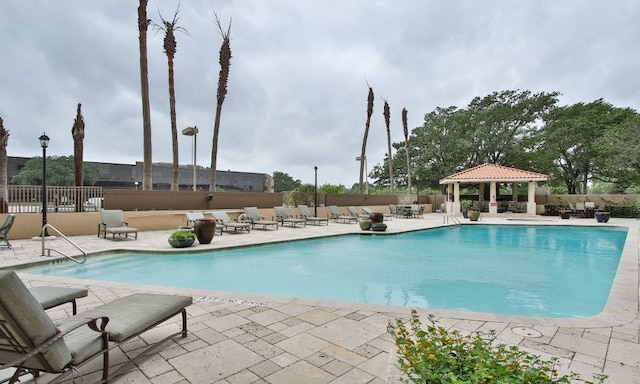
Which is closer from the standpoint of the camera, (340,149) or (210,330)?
(210,330)

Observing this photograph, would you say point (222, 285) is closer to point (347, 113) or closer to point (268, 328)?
point (268, 328)

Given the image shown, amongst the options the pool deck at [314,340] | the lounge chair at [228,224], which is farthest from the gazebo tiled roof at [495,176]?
the pool deck at [314,340]

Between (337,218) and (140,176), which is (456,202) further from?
(140,176)

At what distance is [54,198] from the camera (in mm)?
10781

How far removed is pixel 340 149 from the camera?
35.8 m

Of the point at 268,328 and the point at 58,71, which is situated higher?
the point at 58,71

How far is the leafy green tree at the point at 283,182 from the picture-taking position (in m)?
71.4

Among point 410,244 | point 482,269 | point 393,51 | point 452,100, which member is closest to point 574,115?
point 452,100

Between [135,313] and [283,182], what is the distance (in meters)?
70.6

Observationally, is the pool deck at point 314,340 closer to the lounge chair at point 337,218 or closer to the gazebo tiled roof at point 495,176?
the lounge chair at point 337,218

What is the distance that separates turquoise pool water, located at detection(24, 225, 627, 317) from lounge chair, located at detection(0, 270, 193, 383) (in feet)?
11.3

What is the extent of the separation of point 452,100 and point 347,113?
32.9 feet

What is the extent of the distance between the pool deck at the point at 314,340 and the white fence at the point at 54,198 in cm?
826

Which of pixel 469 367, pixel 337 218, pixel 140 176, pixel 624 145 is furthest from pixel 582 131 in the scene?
pixel 140 176
